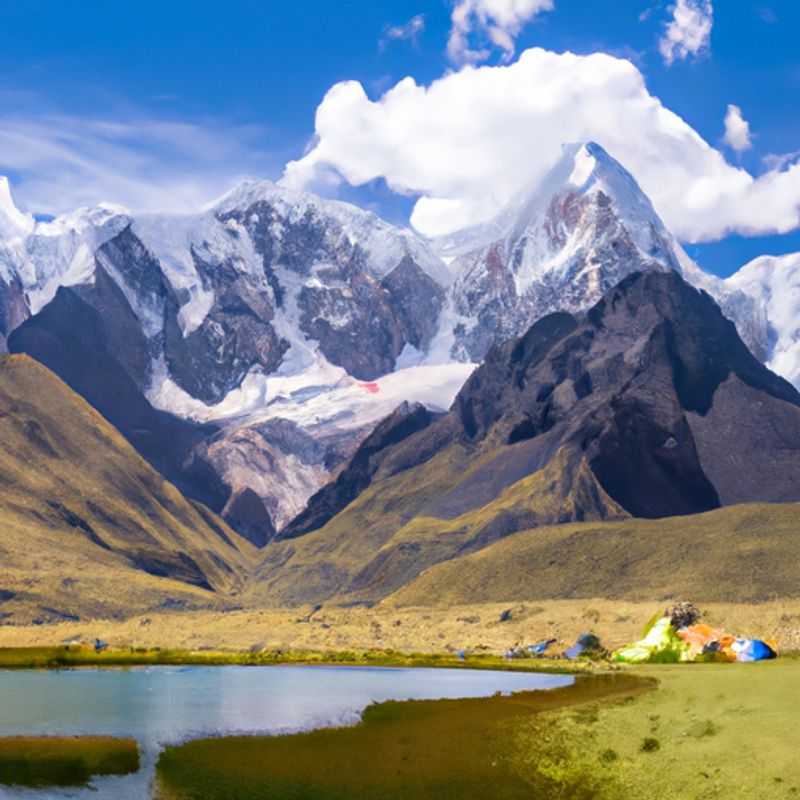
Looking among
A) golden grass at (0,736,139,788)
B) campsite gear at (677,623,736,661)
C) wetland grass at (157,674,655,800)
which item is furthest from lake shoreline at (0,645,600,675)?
golden grass at (0,736,139,788)

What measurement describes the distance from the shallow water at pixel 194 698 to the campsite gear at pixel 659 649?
15.0 meters

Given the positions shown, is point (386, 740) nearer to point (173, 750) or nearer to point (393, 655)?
point (173, 750)

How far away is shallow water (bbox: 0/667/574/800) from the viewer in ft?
262

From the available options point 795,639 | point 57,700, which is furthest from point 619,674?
point 57,700

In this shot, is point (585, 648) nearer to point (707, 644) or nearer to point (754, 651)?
point (707, 644)

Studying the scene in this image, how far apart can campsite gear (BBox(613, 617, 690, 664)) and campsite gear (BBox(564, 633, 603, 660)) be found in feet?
68.1

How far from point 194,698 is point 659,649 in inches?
2394

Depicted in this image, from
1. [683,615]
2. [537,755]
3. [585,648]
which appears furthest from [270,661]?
[537,755]

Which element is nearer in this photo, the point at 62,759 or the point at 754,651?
the point at 62,759

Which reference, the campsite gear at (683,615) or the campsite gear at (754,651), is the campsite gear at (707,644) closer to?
the campsite gear at (754,651)

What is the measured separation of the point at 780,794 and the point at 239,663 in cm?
12654

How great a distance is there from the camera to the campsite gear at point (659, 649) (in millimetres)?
144125

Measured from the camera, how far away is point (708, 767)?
5612 centimetres

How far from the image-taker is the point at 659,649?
147750mm
